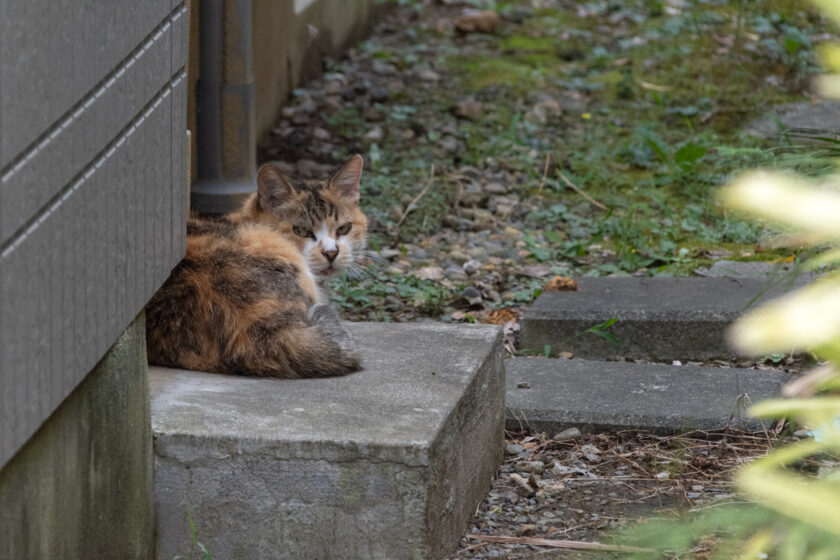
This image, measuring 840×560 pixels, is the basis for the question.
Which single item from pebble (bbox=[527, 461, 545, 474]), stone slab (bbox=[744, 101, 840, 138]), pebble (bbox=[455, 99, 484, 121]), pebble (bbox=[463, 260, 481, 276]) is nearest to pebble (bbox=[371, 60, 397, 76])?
pebble (bbox=[455, 99, 484, 121])

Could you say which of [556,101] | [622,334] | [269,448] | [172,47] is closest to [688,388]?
[622,334]

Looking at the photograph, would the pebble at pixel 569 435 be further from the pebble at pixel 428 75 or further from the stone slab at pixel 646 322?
the pebble at pixel 428 75

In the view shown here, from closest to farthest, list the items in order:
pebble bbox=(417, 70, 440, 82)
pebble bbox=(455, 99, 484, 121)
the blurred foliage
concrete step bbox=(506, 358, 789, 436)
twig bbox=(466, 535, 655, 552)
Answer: the blurred foliage
twig bbox=(466, 535, 655, 552)
concrete step bbox=(506, 358, 789, 436)
pebble bbox=(455, 99, 484, 121)
pebble bbox=(417, 70, 440, 82)

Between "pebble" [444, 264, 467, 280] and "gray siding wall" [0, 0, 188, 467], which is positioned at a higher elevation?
"gray siding wall" [0, 0, 188, 467]

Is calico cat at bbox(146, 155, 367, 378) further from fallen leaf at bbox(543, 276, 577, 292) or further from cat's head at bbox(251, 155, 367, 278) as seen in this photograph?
fallen leaf at bbox(543, 276, 577, 292)

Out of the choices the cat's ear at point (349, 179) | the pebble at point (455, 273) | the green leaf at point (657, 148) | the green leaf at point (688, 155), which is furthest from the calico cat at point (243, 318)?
the green leaf at point (657, 148)

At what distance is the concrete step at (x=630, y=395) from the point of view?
11.5 feet

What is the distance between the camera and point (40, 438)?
205cm

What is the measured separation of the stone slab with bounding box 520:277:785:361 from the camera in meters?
4.27

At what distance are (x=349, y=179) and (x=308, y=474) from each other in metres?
1.99

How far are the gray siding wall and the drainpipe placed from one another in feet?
8.11

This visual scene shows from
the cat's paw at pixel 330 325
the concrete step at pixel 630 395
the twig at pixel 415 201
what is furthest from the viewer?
the twig at pixel 415 201

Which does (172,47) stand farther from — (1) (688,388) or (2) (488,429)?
(1) (688,388)

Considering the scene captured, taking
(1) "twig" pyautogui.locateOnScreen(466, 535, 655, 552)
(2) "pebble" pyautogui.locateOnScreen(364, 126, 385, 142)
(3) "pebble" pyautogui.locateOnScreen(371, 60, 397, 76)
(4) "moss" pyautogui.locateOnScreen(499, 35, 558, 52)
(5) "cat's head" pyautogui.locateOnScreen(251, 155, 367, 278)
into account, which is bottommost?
(2) "pebble" pyautogui.locateOnScreen(364, 126, 385, 142)
